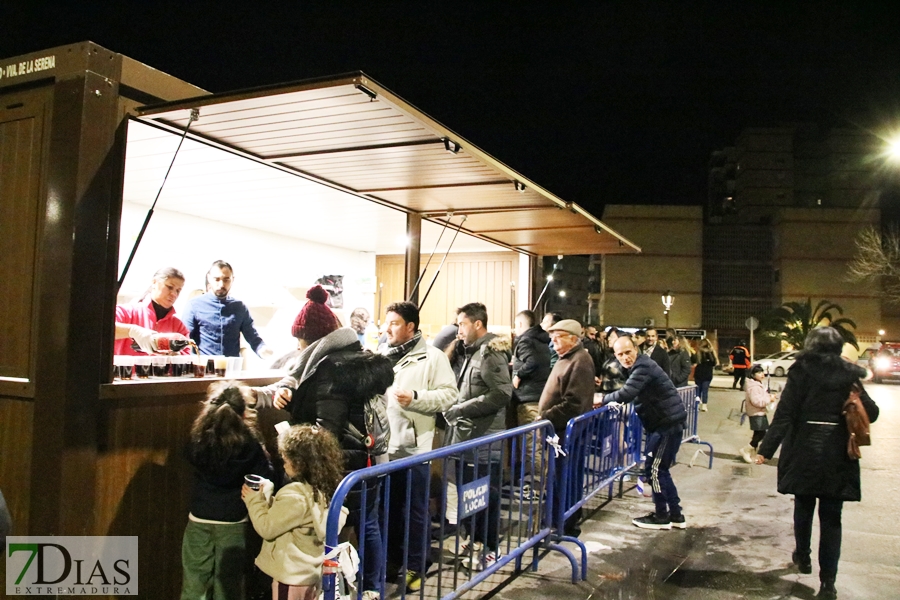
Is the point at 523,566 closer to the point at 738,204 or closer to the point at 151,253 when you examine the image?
the point at 151,253

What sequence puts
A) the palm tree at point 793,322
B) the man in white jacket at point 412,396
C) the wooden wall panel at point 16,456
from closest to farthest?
the wooden wall panel at point 16,456
the man in white jacket at point 412,396
the palm tree at point 793,322

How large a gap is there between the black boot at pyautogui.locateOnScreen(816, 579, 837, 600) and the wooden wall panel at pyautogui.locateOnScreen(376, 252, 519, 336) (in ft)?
20.6

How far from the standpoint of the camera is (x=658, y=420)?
6.41m

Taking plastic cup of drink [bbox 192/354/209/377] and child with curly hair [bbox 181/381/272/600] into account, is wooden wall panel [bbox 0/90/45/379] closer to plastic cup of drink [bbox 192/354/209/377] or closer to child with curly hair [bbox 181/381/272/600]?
plastic cup of drink [bbox 192/354/209/377]

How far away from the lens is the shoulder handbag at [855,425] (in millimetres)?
4816

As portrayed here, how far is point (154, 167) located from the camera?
5984 mm

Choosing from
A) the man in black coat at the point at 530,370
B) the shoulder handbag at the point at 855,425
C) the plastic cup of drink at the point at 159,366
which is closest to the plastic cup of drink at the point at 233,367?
the plastic cup of drink at the point at 159,366

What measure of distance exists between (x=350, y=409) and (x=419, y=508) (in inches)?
41.3

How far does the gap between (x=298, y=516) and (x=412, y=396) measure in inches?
53.3

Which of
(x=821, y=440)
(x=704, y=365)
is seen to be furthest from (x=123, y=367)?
(x=704, y=365)

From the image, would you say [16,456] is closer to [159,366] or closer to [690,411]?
[159,366]

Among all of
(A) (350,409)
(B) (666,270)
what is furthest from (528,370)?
(B) (666,270)

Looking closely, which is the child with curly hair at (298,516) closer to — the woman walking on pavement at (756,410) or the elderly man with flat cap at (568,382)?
the elderly man with flat cap at (568,382)

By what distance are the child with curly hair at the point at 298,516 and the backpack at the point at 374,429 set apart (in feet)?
1.53
